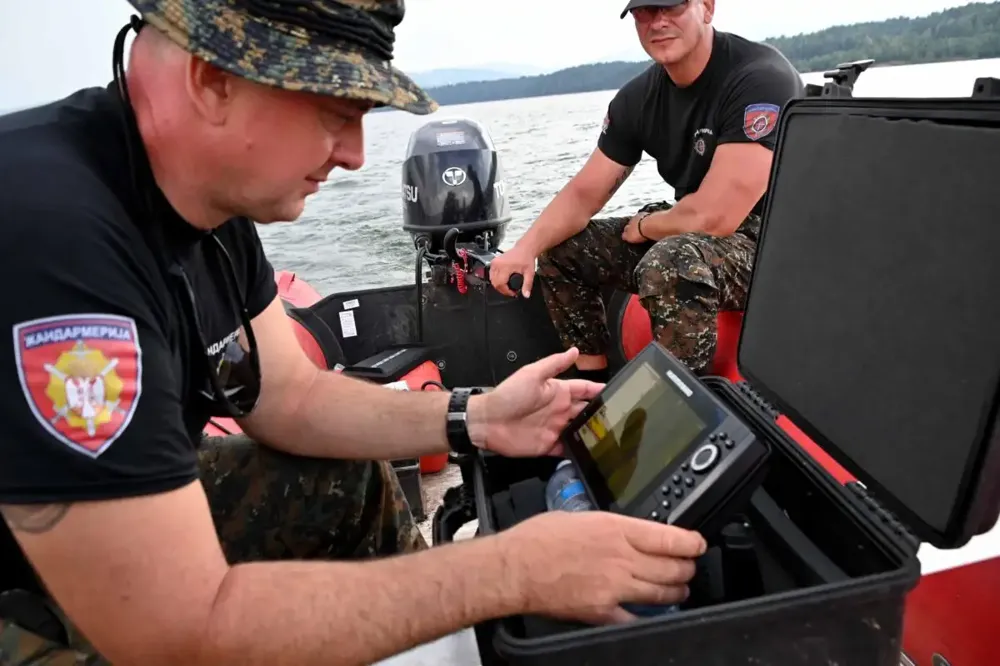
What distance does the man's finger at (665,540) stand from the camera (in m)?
0.76

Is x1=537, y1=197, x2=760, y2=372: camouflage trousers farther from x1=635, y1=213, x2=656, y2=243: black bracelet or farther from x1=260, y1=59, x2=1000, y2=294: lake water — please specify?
x1=260, y1=59, x2=1000, y2=294: lake water

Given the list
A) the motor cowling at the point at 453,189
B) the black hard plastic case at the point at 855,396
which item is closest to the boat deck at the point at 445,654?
the black hard plastic case at the point at 855,396

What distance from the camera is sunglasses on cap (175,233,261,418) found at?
3.63 feet

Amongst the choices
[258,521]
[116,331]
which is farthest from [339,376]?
[116,331]

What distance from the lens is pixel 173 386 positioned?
32.6 inches

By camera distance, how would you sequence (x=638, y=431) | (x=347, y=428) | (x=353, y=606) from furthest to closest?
(x=347, y=428), (x=638, y=431), (x=353, y=606)

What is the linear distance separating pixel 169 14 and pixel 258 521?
82cm

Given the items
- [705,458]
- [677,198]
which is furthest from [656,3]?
[705,458]

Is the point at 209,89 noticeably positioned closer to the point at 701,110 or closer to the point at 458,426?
the point at 458,426

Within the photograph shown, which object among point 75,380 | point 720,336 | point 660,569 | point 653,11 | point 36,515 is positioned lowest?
point 720,336

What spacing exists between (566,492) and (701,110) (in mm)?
1866

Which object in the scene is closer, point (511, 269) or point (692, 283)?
point (692, 283)

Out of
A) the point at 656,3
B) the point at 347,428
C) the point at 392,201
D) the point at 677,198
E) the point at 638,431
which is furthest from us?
the point at 392,201

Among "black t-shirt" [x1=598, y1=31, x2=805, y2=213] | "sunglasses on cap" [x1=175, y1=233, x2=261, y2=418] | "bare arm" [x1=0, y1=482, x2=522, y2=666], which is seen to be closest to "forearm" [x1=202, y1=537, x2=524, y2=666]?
"bare arm" [x1=0, y1=482, x2=522, y2=666]
